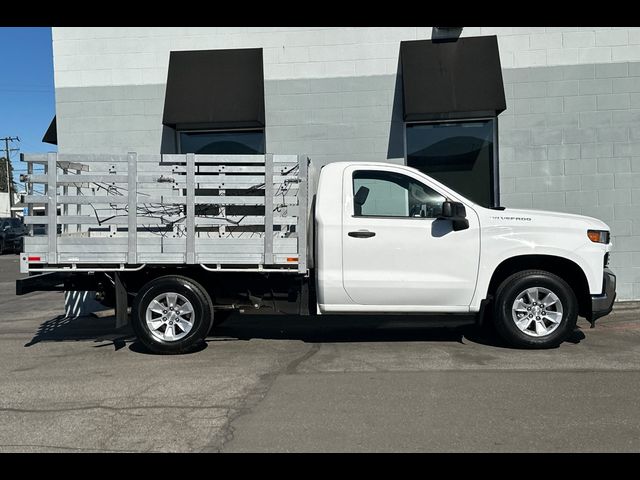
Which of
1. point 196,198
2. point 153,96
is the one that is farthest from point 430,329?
point 153,96

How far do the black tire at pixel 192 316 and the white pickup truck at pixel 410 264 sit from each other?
1cm

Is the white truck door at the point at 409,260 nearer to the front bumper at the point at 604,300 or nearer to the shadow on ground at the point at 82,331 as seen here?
the front bumper at the point at 604,300

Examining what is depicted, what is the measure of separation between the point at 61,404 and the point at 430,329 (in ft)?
15.7

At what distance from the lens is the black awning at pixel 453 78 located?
9.28 m

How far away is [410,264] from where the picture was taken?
6.46m

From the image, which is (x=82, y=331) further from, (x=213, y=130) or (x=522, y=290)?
(x=522, y=290)

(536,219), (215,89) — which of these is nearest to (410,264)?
(536,219)

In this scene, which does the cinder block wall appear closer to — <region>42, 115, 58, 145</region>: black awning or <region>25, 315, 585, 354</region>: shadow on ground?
<region>42, 115, 58, 145</region>: black awning

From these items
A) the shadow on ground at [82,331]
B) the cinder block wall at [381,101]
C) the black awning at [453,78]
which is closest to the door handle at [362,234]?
the shadow on ground at [82,331]

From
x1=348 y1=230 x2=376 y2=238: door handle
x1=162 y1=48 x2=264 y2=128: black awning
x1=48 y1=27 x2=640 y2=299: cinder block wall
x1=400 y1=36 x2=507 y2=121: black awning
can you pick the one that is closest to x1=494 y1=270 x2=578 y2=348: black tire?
x1=348 y1=230 x2=376 y2=238: door handle
